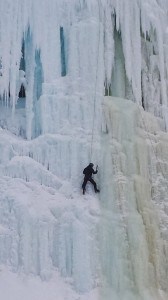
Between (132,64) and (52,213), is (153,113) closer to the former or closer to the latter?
(132,64)

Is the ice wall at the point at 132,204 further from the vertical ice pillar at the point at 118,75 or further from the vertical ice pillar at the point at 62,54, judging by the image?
the vertical ice pillar at the point at 62,54

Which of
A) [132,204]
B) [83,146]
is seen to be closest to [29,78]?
[83,146]

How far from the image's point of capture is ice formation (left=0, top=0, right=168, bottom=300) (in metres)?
11.5

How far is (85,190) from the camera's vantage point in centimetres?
1226

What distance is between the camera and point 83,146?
12508 millimetres

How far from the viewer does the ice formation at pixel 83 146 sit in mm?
11547

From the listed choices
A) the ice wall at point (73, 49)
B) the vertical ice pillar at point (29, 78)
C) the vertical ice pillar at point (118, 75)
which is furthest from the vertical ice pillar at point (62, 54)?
the vertical ice pillar at point (118, 75)

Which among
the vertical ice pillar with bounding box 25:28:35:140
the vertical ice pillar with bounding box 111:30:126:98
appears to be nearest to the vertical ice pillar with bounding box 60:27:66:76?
the vertical ice pillar with bounding box 25:28:35:140

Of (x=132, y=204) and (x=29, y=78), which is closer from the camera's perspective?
(x=132, y=204)

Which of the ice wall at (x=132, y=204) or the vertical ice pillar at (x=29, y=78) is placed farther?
the vertical ice pillar at (x=29, y=78)

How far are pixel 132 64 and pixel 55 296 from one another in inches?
207

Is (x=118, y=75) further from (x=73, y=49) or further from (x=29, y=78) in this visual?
(x=29, y=78)

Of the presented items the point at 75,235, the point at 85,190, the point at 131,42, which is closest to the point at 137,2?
the point at 131,42

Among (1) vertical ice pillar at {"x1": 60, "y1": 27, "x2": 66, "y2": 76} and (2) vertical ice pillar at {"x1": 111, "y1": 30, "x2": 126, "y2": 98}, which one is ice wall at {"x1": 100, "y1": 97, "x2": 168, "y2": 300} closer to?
(2) vertical ice pillar at {"x1": 111, "y1": 30, "x2": 126, "y2": 98}
